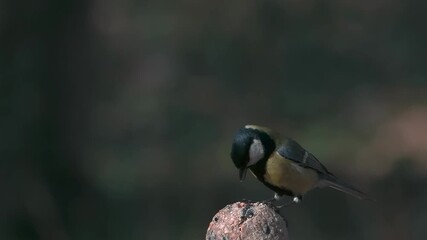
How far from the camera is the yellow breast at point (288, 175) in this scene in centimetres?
363

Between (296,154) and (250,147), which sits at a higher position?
(250,147)

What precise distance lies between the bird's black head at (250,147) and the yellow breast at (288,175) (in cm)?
5

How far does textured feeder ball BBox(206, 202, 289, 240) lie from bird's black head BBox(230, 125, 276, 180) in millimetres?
1198

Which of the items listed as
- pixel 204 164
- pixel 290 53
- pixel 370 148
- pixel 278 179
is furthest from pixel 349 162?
pixel 278 179

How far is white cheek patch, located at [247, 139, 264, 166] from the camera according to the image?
336 centimetres

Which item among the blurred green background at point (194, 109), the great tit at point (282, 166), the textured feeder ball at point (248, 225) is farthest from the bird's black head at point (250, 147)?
the blurred green background at point (194, 109)

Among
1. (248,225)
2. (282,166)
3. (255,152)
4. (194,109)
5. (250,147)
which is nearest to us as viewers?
(248,225)

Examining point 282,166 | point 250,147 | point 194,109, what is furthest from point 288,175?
point 194,109

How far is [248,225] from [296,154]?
1730 millimetres

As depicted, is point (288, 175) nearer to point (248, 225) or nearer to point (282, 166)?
point (282, 166)

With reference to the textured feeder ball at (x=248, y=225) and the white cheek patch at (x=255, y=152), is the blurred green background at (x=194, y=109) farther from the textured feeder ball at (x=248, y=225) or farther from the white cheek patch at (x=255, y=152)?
the textured feeder ball at (x=248, y=225)

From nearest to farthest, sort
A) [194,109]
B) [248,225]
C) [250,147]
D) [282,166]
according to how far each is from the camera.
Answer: [248,225] → [250,147] → [282,166] → [194,109]

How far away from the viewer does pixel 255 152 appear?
11.2 feet

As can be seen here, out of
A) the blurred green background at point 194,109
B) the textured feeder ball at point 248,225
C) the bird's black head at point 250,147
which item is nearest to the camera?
the textured feeder ball at point 248,225
